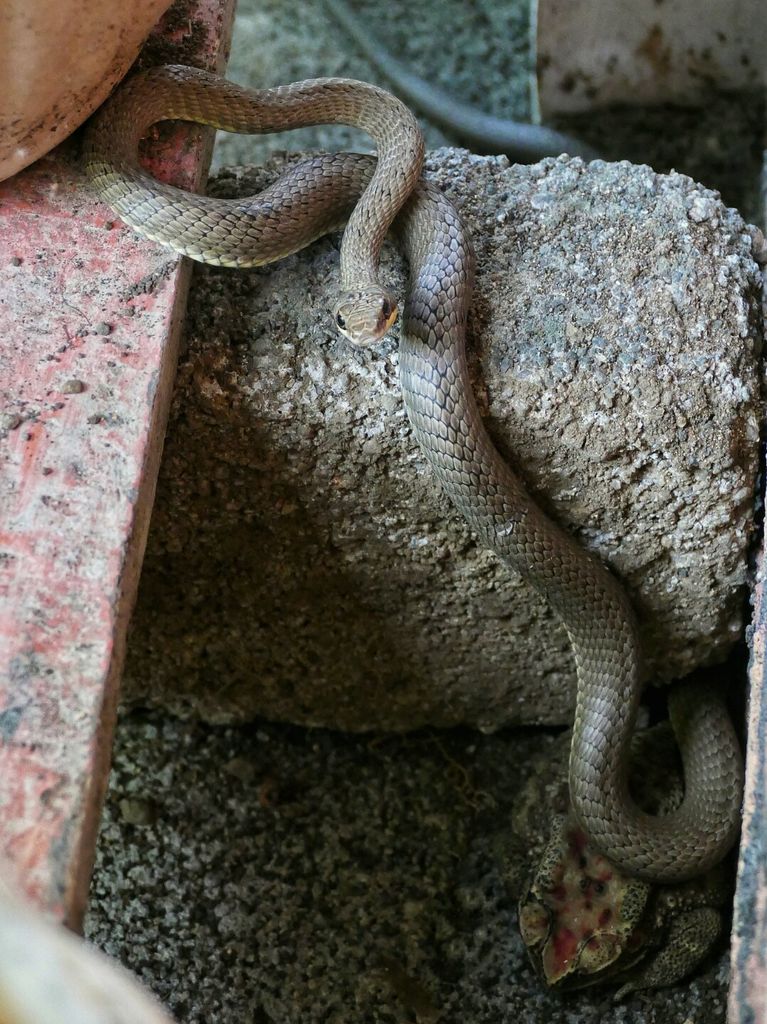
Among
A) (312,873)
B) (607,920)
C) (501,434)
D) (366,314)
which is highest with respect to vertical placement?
(366,314)

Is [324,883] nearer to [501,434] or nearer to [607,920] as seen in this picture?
[607,920]

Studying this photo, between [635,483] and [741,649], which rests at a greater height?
[635,483]

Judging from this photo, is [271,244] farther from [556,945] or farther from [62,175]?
[556,945]

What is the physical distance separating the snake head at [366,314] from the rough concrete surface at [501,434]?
0.34 ft

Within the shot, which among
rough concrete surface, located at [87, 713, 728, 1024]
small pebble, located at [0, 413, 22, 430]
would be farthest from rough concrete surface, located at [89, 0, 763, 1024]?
small pebble, located at [0, 413, 22, 430]

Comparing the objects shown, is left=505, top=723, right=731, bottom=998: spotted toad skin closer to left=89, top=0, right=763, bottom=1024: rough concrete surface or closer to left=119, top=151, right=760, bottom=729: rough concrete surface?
left=89, top=0, right=763, bottom=1024: rough concrete surface

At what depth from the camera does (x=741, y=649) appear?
2393 millimetres

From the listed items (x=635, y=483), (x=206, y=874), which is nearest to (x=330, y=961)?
(x=206, y=874)

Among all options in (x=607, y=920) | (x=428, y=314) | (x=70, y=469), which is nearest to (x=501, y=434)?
(x=428, y=314)

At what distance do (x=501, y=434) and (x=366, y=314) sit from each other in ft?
1.12

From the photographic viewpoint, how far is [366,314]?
1.87 m

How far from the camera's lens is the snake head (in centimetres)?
187

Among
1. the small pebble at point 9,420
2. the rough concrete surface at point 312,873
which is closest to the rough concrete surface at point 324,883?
the rough concrete surface at point 312,873

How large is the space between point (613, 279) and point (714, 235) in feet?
0.80
